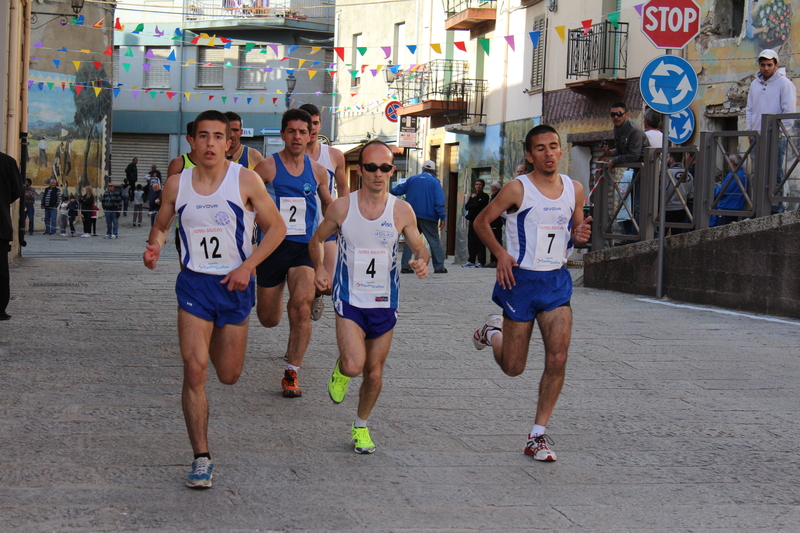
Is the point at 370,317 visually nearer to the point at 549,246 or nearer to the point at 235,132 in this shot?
the point at 549,246

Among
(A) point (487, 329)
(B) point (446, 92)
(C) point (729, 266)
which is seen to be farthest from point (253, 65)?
(A) point (487, 329)

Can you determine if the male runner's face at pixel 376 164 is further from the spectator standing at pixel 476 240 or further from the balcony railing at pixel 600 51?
the balcony railing at pixel 600 51

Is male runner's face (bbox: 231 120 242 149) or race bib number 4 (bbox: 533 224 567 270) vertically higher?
male runner's face (bbox: 231 120 242 149)

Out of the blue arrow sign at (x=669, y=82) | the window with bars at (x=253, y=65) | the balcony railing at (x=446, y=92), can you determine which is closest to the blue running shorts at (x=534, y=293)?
the blue arrow sign at (x=669, y=82)

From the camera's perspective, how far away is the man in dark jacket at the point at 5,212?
11109mm

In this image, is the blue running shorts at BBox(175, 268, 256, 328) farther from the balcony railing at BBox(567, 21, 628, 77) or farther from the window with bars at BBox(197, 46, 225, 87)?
the window with bars at BBox(197, 46, 225, 87)

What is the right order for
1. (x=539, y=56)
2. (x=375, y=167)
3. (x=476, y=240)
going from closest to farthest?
1. (x=375, y=167)
2. (x=476, y=240)
3. (x=539, y=56)

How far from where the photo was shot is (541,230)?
625 cm

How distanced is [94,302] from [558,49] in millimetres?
17475

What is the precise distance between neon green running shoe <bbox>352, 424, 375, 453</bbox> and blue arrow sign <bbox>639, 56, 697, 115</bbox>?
8.44m

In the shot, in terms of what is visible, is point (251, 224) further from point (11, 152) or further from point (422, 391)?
point (11, 152)

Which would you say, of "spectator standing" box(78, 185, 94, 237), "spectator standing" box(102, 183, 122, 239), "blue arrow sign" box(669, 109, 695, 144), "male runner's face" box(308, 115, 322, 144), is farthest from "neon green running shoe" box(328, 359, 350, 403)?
"spectator standing" box(78, 185, 94, 237)

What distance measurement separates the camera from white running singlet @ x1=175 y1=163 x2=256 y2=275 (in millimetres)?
5512

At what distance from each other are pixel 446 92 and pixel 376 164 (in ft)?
92.9
